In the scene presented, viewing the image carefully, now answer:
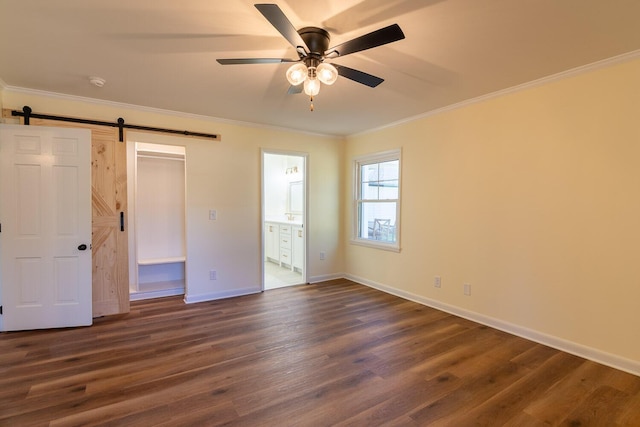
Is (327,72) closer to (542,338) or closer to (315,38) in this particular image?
(315,38)

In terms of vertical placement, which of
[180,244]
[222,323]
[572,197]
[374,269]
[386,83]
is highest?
[386,83]

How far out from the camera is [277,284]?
507 cm

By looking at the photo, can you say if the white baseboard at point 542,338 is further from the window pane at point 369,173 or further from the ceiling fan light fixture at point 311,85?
the ceiling fan light fixture at point 311,85

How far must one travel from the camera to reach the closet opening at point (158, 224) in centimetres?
436

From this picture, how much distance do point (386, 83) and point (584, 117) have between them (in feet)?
5.70

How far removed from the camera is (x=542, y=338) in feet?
9.65

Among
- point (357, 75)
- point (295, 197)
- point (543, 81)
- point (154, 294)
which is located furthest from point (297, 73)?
point (295, 197)

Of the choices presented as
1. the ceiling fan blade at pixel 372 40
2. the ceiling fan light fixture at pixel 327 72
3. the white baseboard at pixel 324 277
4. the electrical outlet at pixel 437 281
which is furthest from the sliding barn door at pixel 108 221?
the electrical outlet at pixel 437 281

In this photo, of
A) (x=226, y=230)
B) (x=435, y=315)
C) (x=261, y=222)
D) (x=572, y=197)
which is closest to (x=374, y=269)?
(x=435, y=315)

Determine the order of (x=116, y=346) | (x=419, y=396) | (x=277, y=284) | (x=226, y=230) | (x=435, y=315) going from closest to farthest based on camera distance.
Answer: (x=419, y=396)
(x=116, y=346)
(x=435, y=315)
(x=226, y=230)
(x=277, y=284)

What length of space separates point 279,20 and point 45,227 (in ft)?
10.7

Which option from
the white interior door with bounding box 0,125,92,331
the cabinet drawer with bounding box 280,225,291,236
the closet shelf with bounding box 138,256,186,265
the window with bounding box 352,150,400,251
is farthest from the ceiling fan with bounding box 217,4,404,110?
the cabinet drawer with bounding box 280,225,291,236

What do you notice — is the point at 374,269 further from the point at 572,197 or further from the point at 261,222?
the point at 572,197

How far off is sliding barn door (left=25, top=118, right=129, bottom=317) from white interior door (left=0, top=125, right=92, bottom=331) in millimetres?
250
